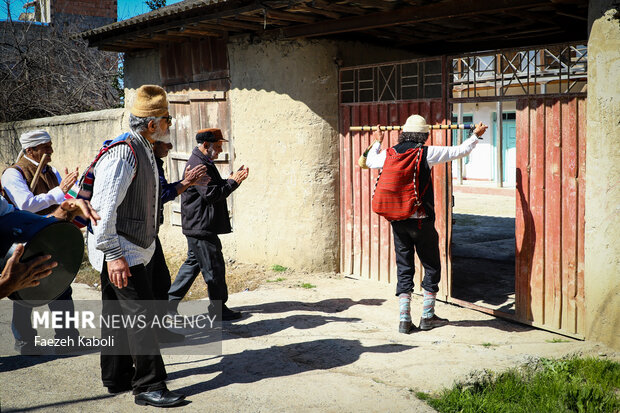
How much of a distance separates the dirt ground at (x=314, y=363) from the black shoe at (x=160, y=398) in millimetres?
63

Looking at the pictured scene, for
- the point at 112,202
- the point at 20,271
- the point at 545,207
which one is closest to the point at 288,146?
the point at 545,207

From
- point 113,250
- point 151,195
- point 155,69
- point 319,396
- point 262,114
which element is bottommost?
point 319,396

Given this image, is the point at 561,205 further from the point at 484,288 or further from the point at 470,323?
the point at 484,288

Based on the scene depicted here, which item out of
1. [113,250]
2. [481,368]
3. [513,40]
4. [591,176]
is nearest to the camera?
[113,250]

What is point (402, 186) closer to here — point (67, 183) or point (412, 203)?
point (412, 203)

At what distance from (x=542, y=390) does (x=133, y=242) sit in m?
2.88

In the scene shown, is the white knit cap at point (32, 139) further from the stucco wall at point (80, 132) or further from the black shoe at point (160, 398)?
the stucco wall at point (80, 132)

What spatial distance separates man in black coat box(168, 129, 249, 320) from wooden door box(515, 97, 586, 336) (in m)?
2.56

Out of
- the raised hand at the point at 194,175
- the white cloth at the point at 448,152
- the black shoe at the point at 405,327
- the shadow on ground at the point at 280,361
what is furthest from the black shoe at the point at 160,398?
the white cloth at the point at 448,152

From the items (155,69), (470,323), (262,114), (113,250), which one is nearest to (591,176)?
(470,323)

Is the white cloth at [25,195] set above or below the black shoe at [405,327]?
above

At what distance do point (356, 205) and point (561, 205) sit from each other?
8.71 feet

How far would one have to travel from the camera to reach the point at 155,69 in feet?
31.4

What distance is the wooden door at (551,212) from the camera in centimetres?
526
